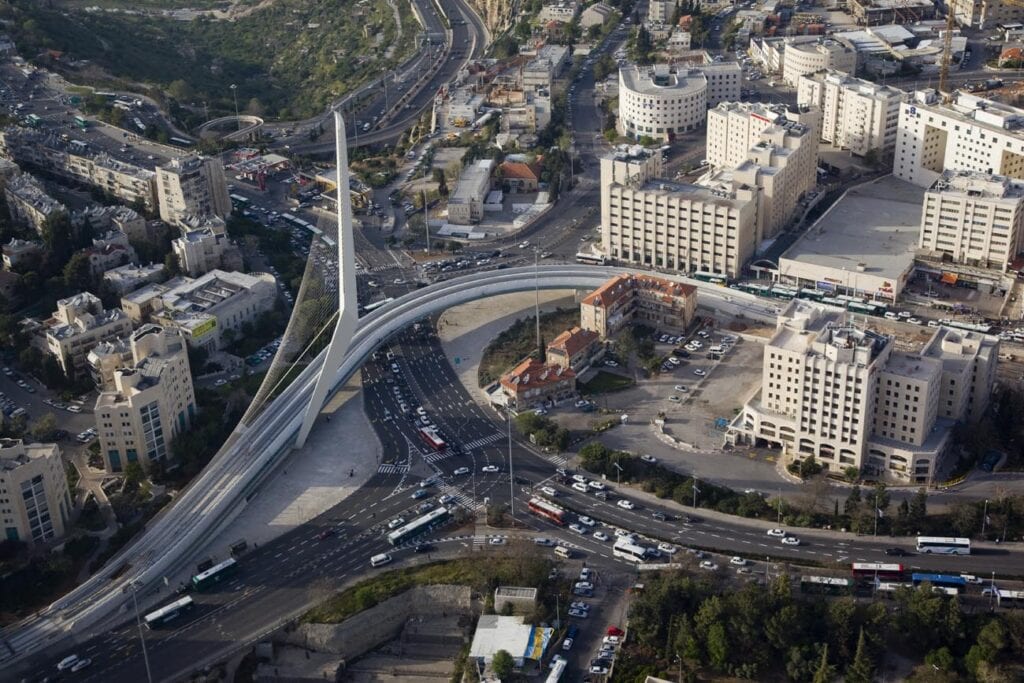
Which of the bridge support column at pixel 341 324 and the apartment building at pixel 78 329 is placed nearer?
the bridge support column at pixel 341 324

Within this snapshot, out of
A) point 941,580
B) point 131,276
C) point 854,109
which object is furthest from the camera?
point 854,109

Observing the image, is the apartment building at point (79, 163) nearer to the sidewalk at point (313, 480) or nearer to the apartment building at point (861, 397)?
the sidewalk at point (313, 480)

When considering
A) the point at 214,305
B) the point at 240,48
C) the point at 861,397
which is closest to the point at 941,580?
the point at 861,397

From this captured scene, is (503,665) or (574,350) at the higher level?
(574,350)

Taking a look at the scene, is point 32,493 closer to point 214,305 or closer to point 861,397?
point 214,305

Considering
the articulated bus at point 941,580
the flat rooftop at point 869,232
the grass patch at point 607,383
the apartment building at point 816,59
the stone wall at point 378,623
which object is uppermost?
the apartment building at point 816,59

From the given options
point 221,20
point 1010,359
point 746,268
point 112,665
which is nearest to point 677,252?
point 746,268

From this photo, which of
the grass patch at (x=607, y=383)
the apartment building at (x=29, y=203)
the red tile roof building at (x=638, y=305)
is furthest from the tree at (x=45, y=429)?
the red tile roof building at (x=638, y=305)

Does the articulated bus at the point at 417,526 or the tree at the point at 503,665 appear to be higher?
the articulated bus at the point at 417,526
